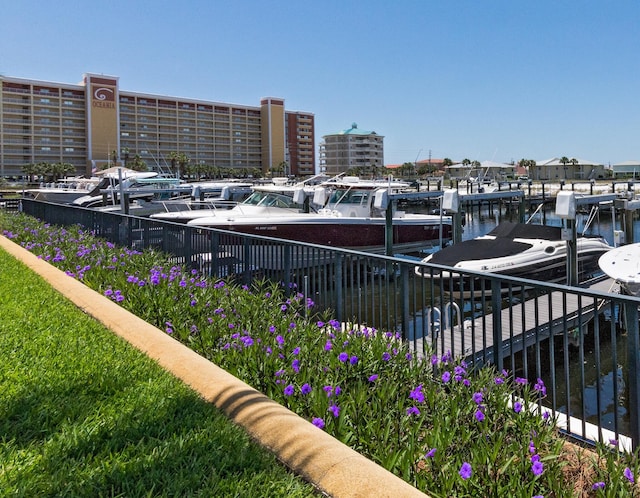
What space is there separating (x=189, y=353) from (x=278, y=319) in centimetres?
124

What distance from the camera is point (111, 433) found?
3.69 m

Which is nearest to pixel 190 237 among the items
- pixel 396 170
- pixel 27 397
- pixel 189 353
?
pixel 189 353

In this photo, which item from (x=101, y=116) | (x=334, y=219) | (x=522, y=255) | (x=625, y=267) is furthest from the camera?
(x=101, y=116)

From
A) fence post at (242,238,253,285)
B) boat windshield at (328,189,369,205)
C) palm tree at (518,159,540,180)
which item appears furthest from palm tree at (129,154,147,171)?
fence post at (242,238,253,285)

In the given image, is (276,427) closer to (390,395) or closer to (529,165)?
(390,395)

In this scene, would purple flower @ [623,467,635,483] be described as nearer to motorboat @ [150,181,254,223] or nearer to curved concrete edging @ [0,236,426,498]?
curved concrete edging @ [0,236,426,498]

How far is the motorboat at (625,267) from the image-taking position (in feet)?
34.6

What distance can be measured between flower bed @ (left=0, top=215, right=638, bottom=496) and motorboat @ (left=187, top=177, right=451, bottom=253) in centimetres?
1124

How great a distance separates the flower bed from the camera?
10.5 feet

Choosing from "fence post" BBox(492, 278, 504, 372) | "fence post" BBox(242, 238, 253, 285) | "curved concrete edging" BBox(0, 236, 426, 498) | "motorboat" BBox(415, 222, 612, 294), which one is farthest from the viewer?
"motorboat" BBox(415, 222, 612, 294)

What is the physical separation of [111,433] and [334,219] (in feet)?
52.2

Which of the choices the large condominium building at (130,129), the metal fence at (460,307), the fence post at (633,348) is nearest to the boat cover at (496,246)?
the metal fence at (460,307)

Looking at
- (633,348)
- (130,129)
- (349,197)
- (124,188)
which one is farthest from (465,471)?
(130,129)

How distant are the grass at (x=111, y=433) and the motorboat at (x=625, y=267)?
890 cm
